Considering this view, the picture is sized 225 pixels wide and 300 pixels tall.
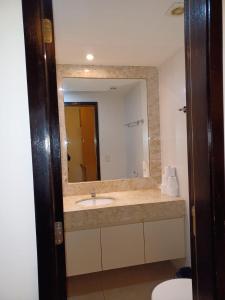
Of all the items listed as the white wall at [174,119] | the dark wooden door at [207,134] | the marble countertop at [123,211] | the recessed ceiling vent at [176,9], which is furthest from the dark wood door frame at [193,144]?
the white wall at [174,119]

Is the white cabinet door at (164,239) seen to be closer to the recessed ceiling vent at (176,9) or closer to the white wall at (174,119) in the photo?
the white wall at (174,119)

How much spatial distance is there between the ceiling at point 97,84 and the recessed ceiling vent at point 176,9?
1.09 m

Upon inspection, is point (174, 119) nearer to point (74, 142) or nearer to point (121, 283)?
point (74, 142)

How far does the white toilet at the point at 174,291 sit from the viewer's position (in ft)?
4.98

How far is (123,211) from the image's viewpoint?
2090 mm

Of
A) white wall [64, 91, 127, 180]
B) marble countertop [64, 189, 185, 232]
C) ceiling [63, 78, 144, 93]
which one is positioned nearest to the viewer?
marble countertop [64, 189, 185, 232]

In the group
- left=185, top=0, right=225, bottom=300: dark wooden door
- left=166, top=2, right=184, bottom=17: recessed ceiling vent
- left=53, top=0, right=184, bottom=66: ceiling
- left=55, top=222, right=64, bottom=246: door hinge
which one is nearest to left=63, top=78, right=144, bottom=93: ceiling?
left=53, top=0, right=184, bottom=66: ceiling

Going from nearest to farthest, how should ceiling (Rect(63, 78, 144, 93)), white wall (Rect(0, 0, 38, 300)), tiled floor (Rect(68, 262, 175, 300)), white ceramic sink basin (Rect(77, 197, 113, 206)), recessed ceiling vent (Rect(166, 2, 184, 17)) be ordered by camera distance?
white wall (Rect(0, 0, 38, 300)), recessed ceiling vent (Rect(166, 2, 184, 17)), tiled floor (Rect(68, 262, 175, 300)), white ceramic sink basin (Rect(77, 197, 113, 206)), ceiling (Rect(63, 78, 144, 93))

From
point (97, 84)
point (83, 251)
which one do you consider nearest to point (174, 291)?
point (83, 251)

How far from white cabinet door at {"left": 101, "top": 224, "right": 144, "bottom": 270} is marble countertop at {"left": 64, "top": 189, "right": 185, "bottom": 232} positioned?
0.22 feet

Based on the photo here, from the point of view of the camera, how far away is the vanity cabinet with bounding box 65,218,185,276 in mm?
2055

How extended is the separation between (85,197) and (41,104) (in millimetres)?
1734

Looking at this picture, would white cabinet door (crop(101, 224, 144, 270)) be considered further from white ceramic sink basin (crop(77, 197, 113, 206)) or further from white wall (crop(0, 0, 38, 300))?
white wall (crop(0, 0, 38, 300))

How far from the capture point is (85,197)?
2.42 meters
